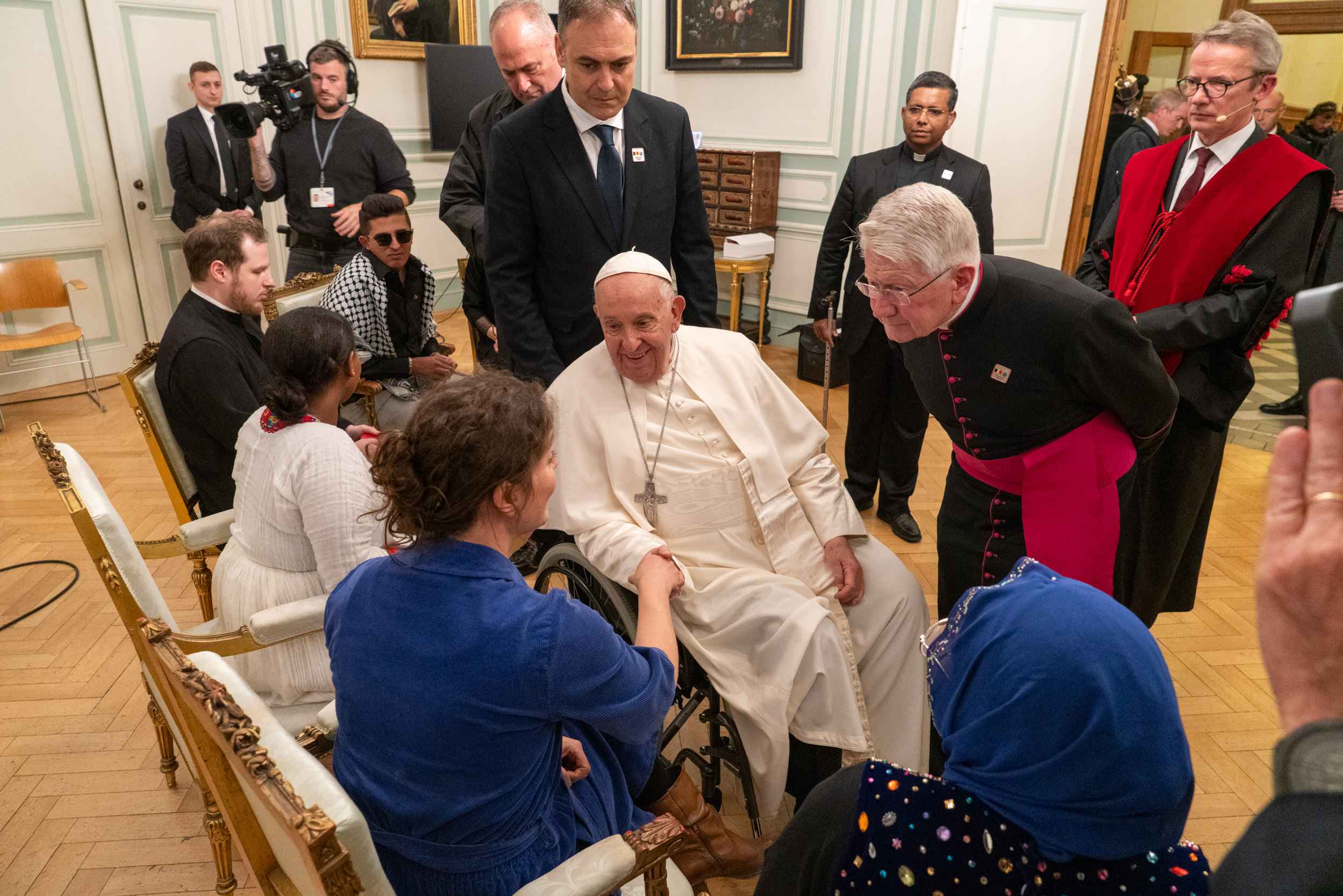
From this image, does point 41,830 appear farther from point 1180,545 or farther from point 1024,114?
point 1024,114

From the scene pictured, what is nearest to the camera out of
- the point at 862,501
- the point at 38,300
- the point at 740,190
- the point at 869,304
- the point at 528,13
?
the point at 528,13

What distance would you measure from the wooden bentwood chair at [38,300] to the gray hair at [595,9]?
4266mm

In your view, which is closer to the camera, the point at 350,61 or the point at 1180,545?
the point at 1180,545

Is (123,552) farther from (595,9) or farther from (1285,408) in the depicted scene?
(1285,408)

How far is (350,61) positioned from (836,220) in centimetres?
301

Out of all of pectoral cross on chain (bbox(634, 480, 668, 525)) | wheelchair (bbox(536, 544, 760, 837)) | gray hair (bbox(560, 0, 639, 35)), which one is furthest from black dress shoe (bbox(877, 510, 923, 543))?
gray hair (bbox(560, 0, 639, 35))

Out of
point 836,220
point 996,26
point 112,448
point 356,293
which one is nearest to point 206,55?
point 112,448

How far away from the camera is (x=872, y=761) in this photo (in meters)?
1.10

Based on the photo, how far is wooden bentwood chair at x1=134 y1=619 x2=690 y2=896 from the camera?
0.99 meters

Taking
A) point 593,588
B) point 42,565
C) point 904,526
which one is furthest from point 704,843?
point 42,565

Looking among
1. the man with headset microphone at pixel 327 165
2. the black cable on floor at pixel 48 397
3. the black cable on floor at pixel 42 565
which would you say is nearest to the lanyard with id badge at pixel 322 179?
the man with headset microphone at pixel 327 165

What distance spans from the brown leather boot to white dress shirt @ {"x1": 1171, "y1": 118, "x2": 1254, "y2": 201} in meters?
2.16

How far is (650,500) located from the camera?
220 cm

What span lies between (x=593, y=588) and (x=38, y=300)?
4.96 m
